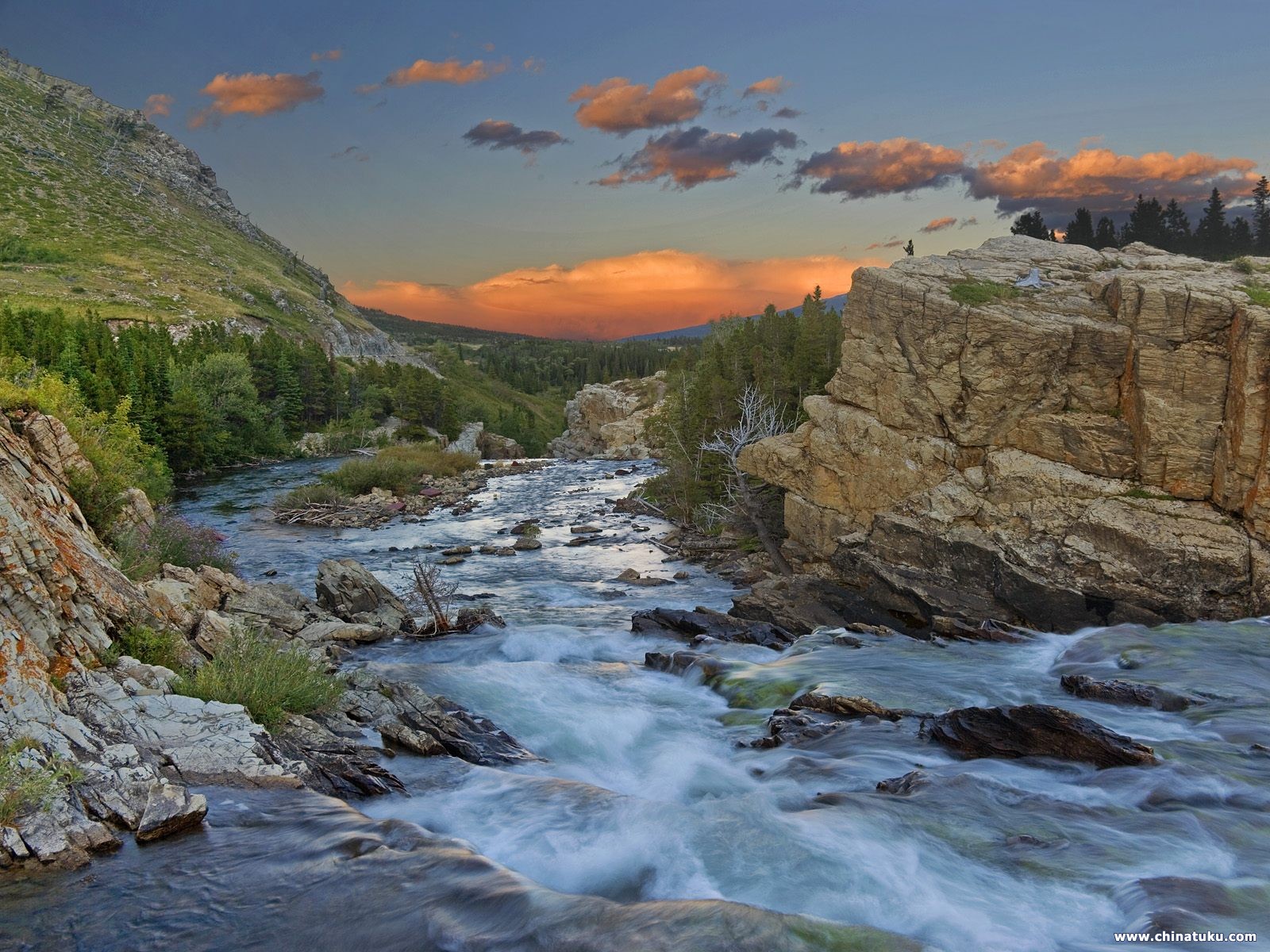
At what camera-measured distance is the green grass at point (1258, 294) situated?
816 inches

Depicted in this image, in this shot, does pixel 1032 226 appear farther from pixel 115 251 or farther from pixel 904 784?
pixel 115 251

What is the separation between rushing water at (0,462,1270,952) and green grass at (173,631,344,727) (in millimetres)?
2009

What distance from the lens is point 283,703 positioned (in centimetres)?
1181

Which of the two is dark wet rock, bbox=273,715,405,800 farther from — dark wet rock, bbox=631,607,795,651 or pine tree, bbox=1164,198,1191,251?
pine tree, bbox=1164,198,1191,251

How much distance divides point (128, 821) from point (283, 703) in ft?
11.3

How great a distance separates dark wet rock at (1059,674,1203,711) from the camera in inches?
589

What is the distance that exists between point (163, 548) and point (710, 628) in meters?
15.1

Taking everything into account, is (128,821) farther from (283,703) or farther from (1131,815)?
(1131,815)

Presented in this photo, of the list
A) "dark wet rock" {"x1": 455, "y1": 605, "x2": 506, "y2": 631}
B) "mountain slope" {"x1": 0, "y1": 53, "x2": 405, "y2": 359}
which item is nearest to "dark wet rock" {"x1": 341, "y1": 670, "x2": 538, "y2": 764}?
"dark wet rock" {"x1": 455, "y1": 605, "x2": 506, "y2": 631}

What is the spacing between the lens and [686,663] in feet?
61.6

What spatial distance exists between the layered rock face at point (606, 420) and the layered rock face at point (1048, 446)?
260ft

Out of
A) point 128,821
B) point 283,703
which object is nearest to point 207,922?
point 128,821

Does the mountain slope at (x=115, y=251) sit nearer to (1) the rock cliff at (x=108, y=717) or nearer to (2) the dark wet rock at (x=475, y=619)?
(2) the dark wet rock at (x=475, y=619)

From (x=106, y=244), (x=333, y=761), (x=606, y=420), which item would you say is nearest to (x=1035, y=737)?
(x=333, y=761)
